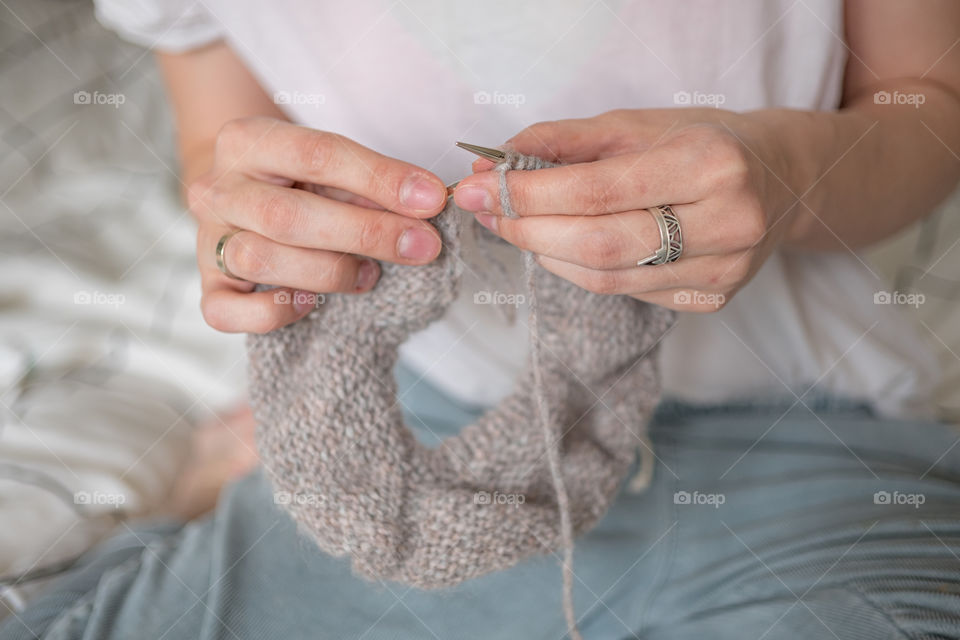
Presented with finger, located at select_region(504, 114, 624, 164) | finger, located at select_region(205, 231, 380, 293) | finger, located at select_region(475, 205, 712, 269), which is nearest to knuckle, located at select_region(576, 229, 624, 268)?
finger, located at select_region(475, 205, 712, 269)

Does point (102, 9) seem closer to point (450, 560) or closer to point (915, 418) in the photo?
point (450, 560)

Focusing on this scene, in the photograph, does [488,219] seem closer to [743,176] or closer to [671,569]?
[743,176]

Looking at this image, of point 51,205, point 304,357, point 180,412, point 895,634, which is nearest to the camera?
point 895,634

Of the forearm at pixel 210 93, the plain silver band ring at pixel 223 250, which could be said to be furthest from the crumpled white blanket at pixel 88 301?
the plain silver band ring at pixel 223 250

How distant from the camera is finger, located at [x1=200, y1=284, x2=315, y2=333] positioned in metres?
0.58

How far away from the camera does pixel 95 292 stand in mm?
1154

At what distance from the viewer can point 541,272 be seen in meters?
Result: 0.67

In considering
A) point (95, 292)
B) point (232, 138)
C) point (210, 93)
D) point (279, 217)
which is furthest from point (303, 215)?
point (95, 292)

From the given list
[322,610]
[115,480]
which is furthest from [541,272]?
[115,480]

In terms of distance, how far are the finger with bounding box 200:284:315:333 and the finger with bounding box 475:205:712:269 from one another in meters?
0.23

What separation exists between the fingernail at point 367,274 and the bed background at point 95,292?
54 cm

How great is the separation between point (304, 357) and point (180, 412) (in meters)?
0.55

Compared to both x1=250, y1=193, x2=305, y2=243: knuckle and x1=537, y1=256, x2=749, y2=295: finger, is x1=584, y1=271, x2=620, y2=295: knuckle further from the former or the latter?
x1=250, y1=193, x2=305, y2=243: knuckle

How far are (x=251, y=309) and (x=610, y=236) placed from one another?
33cm
